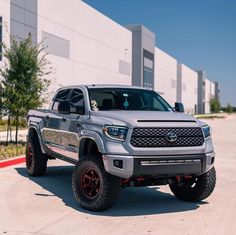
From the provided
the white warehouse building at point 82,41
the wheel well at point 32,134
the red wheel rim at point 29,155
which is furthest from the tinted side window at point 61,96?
the white warehouse building at point 82,41

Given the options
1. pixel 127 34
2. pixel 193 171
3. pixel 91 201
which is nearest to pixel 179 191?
pixel 193 171

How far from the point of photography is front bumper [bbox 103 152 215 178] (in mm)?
6195

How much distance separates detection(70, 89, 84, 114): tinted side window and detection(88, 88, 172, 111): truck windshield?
0.21 m

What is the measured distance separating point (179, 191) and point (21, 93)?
965 centimetres

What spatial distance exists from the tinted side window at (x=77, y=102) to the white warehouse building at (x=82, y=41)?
490 inches

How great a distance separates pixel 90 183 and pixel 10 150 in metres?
8.05

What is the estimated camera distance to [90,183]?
22.2 feet

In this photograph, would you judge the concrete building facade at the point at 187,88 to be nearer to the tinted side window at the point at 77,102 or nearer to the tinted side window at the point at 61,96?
the tinted side window at the point at 61,96

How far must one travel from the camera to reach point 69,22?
139 feet

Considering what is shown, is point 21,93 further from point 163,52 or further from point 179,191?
point 163,52

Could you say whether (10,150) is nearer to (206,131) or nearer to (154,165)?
(206,131)

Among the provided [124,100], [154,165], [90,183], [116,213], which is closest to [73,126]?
Answer: [124,100]

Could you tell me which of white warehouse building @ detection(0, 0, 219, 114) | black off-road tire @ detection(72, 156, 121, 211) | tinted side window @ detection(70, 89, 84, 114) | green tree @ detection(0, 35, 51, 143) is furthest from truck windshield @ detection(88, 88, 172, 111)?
white warehouse building @ detection(0, 0, 219, 114)

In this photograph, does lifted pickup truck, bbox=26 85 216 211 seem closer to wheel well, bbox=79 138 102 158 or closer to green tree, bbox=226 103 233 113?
wheel well, bbox=79 138 102 158
